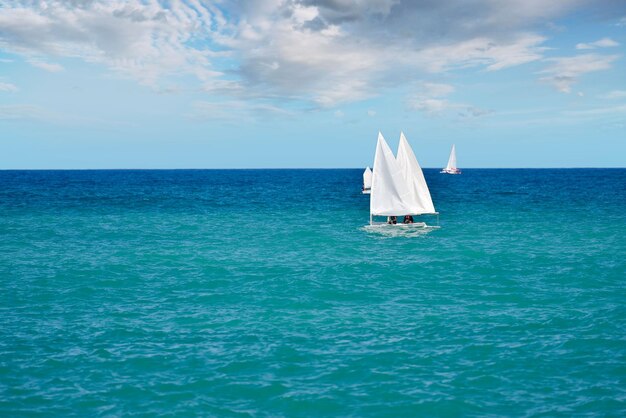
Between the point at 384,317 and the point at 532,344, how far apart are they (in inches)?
266

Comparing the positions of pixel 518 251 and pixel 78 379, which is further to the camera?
pixel 518 251

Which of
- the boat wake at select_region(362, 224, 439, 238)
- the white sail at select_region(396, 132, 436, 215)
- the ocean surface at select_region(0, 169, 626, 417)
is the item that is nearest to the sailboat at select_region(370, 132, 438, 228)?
the white sail at select_region(396, 132, 436, 215)

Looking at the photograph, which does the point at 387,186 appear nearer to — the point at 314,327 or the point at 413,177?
the point at 413,177

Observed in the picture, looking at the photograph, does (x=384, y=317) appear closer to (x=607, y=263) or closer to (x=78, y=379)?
(x=78, y=379)

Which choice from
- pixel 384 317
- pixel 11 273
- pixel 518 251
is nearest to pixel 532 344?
pixel 384 317

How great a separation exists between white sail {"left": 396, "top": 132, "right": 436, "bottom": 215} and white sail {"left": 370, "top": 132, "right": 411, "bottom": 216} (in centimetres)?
51

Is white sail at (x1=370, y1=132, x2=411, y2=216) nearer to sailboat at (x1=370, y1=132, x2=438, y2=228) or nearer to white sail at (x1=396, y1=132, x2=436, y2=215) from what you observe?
sailboat at (x1=370, y1=132, x2=438, y2=228)

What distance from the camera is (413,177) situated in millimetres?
51750

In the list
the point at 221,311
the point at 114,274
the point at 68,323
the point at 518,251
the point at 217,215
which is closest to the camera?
the point at 68,323

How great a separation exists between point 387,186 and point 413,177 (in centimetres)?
273

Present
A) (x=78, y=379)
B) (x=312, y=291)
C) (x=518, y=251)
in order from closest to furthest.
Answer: (x=78, y=379)
(x=312, y=291)
(x=518, y=251)

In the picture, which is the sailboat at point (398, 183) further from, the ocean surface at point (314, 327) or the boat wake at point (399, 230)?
the ocean surface at point (314, 327)

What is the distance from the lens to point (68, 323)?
24609 millimetres

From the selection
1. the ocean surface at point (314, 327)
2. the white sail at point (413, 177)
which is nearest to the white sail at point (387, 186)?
the white sail at point (413, 177)
